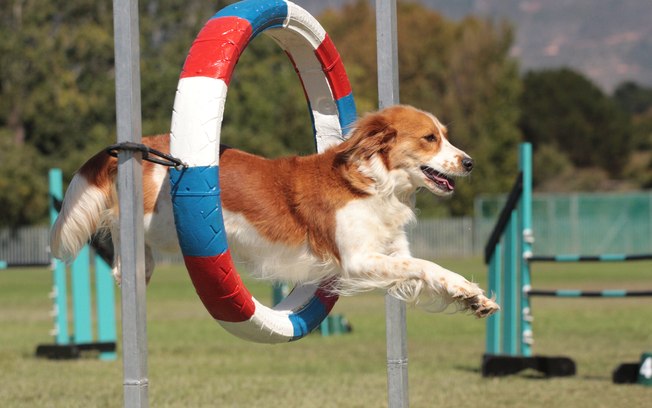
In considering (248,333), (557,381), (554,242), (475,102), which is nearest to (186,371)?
(557,381)

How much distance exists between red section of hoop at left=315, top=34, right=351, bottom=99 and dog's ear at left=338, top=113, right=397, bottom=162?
82 centimetres

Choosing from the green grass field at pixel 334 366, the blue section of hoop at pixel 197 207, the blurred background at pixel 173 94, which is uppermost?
the blurred background at pixel 173 94

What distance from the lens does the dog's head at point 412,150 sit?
19.0 ft

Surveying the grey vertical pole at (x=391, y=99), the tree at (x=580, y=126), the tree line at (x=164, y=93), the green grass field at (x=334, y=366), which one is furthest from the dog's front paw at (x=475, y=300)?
the tree at (x=580, y=126)

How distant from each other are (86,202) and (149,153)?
705 millimetres

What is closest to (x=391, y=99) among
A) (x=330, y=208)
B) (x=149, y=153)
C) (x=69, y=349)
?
(x=330, y=208)

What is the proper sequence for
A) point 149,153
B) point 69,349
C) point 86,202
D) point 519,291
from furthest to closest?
point 69,349 → point 519,291 → point 86,202 → point 149,153

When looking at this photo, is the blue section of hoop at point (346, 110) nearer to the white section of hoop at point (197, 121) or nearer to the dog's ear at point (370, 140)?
the dog's ear at point (370, 140)

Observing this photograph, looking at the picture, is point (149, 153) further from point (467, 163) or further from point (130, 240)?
point (467, 163)

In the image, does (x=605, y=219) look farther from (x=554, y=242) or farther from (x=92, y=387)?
(x=92, y=387)

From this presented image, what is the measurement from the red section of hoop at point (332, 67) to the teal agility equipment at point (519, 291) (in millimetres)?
4681

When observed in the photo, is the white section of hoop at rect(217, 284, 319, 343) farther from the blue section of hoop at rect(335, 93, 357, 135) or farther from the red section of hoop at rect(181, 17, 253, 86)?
the red section of hoop at rect(181, 17, 253, 86)

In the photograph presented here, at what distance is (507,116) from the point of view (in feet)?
204

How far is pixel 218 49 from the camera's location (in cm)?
534
